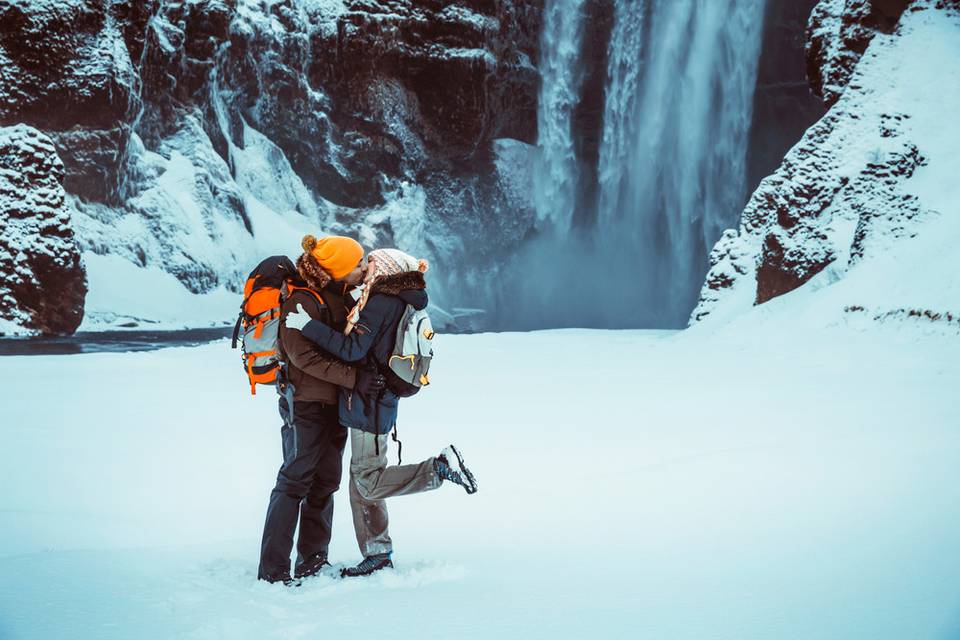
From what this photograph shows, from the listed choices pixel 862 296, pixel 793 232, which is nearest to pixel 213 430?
pixel 862 296

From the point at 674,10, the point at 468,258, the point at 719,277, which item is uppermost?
the point at 674,10

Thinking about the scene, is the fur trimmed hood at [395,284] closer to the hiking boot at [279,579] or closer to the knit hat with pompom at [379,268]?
the knit hat with pompom at [379,268]

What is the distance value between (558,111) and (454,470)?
5654 centimetres

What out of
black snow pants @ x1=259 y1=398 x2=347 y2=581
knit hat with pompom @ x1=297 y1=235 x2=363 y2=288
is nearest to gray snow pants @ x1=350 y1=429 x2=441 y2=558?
black snow pants @ x1=259 y1=398 x2=347 y2=581

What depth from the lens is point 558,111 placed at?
2264 inches

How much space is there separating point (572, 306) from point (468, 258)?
9.88m

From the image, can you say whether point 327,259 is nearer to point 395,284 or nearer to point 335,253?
point 335,253

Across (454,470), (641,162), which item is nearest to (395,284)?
(454,470)

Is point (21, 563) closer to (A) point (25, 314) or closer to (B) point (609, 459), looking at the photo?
(B) point (609, 459)

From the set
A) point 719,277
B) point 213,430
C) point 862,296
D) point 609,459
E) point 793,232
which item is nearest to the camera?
point 609,459

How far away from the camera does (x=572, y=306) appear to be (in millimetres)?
62938

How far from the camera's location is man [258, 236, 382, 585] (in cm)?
354

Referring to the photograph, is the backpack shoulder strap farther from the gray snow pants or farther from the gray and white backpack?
the gray snow pants

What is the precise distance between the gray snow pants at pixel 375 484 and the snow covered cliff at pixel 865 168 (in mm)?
13324
